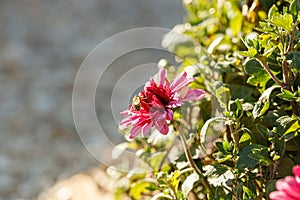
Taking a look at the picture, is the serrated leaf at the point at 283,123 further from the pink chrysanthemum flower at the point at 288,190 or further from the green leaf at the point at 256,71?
the pink chrysanthemum flower at the point at 288,190

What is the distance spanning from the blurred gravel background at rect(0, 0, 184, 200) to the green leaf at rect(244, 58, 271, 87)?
935mm

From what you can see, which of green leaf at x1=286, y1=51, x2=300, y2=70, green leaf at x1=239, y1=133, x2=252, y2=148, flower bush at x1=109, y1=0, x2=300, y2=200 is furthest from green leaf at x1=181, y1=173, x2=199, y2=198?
green leaf at x1=286, y1=51, x2=300, y2=70

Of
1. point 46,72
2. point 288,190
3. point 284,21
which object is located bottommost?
point 288,190

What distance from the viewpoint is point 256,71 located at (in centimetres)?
90

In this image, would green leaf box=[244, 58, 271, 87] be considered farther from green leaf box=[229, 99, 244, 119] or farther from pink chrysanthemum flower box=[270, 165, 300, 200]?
pink chrysanthemum flower box=[270, 165, 300, 200]

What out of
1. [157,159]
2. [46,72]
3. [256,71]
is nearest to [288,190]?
[256,71]

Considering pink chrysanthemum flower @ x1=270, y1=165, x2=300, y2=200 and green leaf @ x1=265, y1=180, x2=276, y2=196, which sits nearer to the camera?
pink chrysanthemum flower @ x1=270, y1=165, x2=300, y2=200

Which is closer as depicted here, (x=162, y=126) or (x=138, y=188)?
(x=162, y=126)

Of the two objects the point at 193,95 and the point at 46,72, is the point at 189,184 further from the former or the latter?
the point at 46,72

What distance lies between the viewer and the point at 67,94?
7.29 ft

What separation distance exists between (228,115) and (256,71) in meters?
0.11

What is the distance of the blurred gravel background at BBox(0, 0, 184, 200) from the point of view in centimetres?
185

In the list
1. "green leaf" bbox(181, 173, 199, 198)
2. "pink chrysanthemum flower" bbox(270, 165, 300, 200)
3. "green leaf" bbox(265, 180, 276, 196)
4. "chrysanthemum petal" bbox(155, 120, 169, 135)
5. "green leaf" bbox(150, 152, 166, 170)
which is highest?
"green leaf" bbox(150, 152, 166, 170)

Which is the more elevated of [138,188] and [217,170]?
[138,188]
